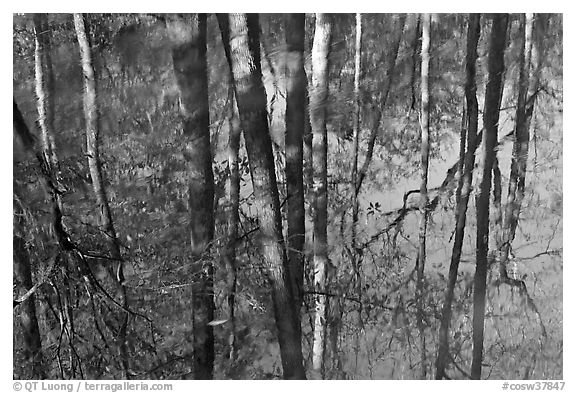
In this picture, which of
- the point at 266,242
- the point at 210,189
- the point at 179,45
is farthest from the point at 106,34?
the point at 266,242

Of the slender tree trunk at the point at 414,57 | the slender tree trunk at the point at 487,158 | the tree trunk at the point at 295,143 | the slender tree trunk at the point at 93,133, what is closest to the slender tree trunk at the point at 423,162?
the slender tree trunk at the point at 414,57

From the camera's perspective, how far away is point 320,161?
7.49 ft

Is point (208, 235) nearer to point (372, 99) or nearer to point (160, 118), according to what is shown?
point (160, 118)

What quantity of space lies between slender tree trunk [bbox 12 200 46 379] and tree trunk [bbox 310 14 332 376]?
109cm

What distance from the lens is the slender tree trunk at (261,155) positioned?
7.43 feet

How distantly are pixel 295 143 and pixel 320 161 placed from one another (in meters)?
0.12

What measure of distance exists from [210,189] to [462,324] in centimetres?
112

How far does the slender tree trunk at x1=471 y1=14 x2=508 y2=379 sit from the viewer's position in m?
2.29

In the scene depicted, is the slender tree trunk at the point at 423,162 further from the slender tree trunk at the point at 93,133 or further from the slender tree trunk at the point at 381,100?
the slender tree trunk at the point at 93,133

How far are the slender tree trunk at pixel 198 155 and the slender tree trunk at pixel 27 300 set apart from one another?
2.04 ft

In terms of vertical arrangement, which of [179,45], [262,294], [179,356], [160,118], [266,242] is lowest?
[179,356]

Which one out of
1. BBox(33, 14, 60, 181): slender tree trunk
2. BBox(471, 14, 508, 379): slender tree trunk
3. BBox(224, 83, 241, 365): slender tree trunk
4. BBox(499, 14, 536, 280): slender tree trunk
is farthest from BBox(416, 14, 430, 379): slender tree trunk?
BBox(33, 14, 60, 181): slender tree trunk

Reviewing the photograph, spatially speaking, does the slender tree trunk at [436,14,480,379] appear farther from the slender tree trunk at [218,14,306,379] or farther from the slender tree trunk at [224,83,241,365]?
the slender tree trunk at [224,83,241,365]
